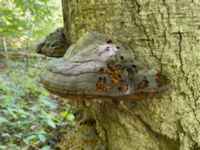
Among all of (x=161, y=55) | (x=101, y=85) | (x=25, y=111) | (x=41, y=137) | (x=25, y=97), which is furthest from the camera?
(x=25, y=97)

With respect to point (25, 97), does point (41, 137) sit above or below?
above

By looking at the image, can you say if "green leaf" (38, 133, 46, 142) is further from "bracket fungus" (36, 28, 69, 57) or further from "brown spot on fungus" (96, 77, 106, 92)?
"brown spot on fungus" (96, 77, 106, 92)

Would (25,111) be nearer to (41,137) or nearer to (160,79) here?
(41,137)

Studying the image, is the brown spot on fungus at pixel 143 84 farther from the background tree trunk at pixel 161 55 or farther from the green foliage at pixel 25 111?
the green foliage at pixel 25 111

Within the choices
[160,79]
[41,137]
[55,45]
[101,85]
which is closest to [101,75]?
[101,85]

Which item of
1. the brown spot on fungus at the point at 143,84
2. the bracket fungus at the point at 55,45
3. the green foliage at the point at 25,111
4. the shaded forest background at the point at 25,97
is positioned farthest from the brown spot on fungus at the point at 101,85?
the green foliage at the point at 25,111

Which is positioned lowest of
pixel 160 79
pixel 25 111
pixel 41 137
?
pixel 25 111
